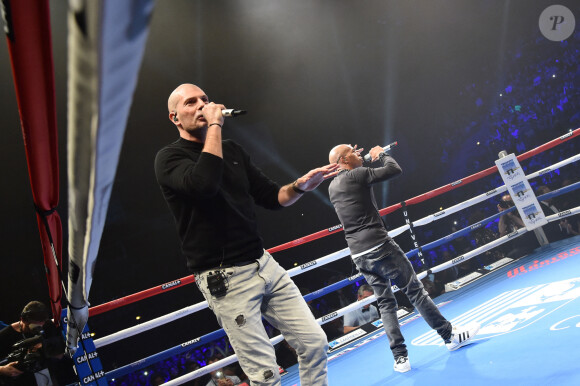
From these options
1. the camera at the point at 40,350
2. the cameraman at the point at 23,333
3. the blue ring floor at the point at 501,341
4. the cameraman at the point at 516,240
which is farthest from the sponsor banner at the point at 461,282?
the camera at the point at 40,350

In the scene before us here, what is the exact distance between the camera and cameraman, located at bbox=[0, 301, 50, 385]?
1.63m

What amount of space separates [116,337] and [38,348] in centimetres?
132

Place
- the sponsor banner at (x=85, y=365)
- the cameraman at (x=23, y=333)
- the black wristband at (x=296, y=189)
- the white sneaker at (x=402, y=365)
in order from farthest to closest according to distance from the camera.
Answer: the white sneaker at (x=402, y=365), the sponsor banner at (x=85, y=365), the black wristband at (x=296, y=189), the cameraman at (x=23, y=333)

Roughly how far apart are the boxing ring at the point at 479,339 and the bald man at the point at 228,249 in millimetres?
473

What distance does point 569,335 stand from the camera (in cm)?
224

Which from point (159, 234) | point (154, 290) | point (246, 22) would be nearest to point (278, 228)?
point (159, 234)

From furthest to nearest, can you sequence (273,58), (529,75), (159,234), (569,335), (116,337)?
1. (529,75)
2. (273,58)
3. (159,234)
4. (116,337)
5. (569,335)

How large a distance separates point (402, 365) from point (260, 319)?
58.1 inches

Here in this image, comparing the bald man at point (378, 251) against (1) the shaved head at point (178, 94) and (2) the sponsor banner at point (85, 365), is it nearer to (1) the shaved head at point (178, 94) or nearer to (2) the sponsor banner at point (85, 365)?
(1) the shaved head at point (178, 94)

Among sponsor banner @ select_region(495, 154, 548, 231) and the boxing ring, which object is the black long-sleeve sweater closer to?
the boxing ring

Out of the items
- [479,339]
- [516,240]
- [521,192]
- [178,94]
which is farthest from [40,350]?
[516,240]

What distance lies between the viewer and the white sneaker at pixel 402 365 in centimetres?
266

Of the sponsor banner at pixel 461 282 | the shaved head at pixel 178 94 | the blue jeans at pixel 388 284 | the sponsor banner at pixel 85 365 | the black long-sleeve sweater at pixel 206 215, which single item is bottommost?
the sponsor banner at pixel 461 282

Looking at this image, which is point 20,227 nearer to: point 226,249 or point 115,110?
point 226,249
